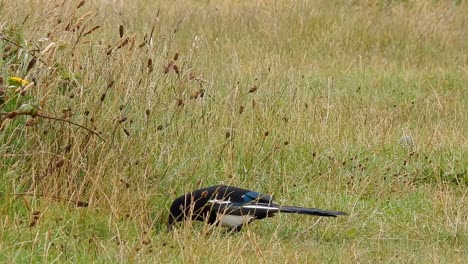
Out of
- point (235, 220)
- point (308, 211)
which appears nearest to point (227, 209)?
point (235, 220)

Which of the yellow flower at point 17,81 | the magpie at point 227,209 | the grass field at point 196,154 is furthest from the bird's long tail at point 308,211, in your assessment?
the yellow flower at point 17,81

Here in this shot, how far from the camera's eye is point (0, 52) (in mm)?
5875

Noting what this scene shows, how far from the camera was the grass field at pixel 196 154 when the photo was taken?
5.31 meters

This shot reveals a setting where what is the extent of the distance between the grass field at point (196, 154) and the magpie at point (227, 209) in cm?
11

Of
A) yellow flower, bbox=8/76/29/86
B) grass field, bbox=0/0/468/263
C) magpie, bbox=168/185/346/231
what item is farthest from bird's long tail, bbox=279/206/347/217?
yellow flower, bbox=8/76/29/86

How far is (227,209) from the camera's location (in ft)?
18.6

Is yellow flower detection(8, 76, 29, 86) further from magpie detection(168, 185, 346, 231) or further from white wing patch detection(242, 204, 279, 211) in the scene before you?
white wing patch detection(242, 204, 279, 211)

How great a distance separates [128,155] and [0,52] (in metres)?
0.94

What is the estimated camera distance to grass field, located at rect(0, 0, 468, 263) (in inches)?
209

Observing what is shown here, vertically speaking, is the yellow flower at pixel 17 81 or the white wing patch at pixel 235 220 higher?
the yellow flower at pixel 17 81

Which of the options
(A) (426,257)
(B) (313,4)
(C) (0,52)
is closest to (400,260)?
(A) (426,257)

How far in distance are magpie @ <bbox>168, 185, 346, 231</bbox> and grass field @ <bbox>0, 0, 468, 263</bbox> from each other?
11cm

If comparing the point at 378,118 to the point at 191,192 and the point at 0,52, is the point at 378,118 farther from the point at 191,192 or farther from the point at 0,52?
the point at 0,52

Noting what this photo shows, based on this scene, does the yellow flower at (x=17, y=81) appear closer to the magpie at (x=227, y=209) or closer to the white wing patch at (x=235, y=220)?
the magpie at (x=227, y=209)
